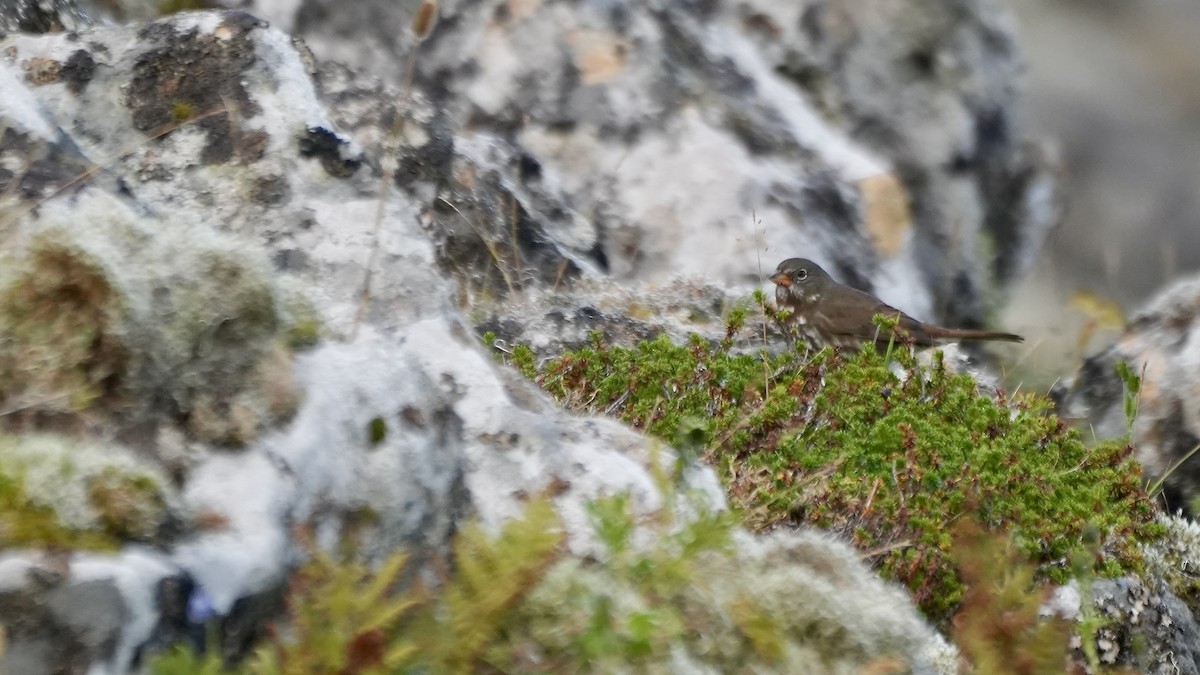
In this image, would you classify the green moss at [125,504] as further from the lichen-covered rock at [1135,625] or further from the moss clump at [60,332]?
the lichen-covered rock at [1135,625]

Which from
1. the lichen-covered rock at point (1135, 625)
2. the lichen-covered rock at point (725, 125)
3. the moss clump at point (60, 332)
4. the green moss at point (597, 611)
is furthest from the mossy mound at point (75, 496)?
the lichen-covered rock at point (725, 125)

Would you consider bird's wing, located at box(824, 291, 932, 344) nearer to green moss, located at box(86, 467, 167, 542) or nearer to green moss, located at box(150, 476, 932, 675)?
green moss, located at box(150, 476, 932, 675)

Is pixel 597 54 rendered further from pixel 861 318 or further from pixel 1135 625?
pixel 1135 625

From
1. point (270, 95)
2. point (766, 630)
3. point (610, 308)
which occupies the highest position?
point (766, 630)

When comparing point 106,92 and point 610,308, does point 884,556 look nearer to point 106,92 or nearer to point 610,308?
point 610,308

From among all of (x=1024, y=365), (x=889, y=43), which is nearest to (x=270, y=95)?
(x=1024, y=365)

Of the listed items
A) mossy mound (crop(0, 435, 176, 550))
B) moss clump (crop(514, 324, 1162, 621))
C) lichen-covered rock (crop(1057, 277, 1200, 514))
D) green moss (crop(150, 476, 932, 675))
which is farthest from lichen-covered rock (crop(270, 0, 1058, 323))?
mossy mound (crop(0, 435, 176, 550))

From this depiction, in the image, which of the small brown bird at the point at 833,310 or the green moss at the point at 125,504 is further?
the small brown bird at the point at 833,310
